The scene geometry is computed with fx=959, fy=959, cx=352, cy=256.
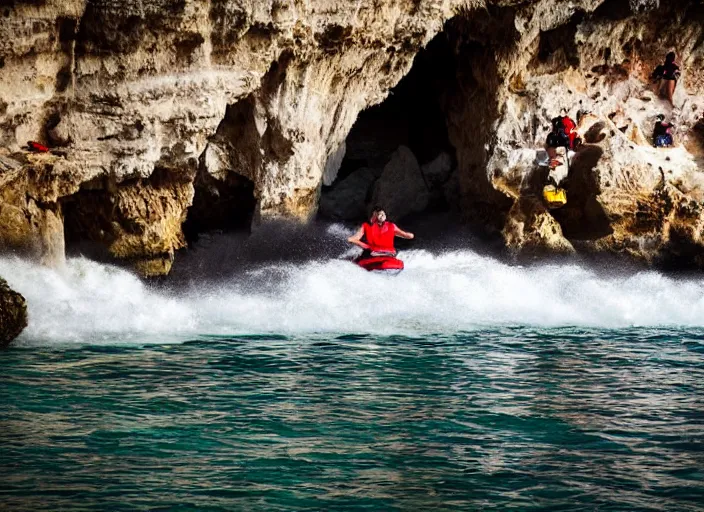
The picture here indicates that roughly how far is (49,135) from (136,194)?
64.4 inches

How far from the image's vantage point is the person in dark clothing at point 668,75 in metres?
18.0

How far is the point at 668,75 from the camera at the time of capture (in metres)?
18.1

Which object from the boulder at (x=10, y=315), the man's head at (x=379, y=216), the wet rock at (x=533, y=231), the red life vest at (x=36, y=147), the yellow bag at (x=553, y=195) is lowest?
the boulder at (x=10, y=315)

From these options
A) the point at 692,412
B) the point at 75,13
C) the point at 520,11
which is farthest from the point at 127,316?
the point at 520,11

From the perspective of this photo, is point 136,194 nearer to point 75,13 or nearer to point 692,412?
point 75,13

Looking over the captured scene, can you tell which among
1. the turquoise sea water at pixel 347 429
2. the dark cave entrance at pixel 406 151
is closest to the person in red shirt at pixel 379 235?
the dark cave entrance at pixel 406 151

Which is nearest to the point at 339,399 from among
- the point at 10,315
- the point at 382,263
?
the point at 10,315

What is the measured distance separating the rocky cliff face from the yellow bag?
0.37m

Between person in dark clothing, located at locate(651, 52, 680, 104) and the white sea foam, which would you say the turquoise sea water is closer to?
the white sea foam

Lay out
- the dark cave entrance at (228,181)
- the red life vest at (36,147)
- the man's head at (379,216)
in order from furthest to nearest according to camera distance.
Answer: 1. the dark cave entrance at (228,181)
2. the man's head at (379,216)
3. the red life vest at (36,147)

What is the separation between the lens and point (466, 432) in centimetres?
651

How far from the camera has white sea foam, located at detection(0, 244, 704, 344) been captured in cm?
1153

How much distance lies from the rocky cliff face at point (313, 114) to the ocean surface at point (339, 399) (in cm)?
142

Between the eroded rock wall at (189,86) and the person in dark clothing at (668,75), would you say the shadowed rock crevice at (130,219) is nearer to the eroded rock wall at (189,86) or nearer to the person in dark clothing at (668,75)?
the eroded rock wall at (189,86)
